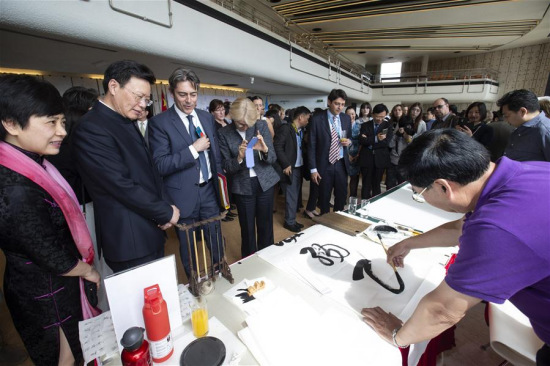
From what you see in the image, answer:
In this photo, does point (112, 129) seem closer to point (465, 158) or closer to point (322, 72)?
point (465, 158)

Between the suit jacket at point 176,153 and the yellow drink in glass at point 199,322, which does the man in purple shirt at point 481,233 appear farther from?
the suit jacket at point 176,153

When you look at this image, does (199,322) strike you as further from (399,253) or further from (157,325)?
(399,253)

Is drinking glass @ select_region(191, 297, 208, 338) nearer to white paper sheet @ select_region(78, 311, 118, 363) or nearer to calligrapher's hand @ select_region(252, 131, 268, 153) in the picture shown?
white paper sheet @ select_region(78, 311, 118, 363)

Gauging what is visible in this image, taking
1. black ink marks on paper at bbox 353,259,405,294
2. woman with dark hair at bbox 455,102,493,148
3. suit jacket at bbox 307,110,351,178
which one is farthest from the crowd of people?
→ suit jacket at bbox 307,110,351,178

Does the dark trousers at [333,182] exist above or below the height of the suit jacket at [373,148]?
below

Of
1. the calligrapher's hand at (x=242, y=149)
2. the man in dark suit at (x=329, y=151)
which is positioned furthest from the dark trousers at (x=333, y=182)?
the calligrapher's hand at (x=242, y=149)

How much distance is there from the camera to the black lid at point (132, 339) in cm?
58

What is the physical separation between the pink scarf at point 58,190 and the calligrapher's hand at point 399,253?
1.38 meters

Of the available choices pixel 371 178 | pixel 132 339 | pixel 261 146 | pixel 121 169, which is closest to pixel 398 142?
pixel 371 178

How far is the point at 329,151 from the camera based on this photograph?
9.71 ft

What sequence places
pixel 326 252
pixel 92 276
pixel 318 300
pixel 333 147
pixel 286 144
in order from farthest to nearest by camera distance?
1. pixel 286 144
2. pixel 333 147
3. pixel 326 252
4. pixel 92 276
5. pixel 318 300

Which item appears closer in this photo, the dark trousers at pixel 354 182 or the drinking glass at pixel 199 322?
the drinking glass at pixel 199 322

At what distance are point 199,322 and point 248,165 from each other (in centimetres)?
122

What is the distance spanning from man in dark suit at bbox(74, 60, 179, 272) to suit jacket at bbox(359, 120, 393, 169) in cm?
323
